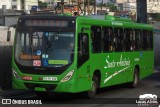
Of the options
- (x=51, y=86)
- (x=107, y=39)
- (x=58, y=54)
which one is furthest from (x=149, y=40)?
(x=51, y=86)

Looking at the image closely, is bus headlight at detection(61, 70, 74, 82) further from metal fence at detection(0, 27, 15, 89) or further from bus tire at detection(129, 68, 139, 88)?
bus tire at detection(129, 68, 139, 88)

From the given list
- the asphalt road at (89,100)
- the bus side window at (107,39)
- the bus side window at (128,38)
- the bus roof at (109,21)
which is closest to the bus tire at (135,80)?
the bus side window at (128,38)

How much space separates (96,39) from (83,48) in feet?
4.42

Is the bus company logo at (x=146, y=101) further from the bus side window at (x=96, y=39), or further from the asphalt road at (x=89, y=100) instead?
the bus side window at (x=96, y=39)

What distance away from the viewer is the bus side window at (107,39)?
637 inches

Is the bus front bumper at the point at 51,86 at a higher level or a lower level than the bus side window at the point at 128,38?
lower

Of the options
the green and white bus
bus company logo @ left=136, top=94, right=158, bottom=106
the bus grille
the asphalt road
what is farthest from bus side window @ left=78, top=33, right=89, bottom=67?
bus company logo @ left=136, top=94, right=158, bottom=106

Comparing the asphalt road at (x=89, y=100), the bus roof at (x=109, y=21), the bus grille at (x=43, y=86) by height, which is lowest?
the asphalt road at (x=89, y=100)

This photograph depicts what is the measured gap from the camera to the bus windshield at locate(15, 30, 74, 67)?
44.4 ft

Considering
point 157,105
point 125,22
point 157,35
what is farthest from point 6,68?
point 157,35

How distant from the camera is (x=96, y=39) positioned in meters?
15.4

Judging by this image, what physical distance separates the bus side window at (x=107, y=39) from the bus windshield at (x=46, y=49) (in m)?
2.69

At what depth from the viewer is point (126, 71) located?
18.8m

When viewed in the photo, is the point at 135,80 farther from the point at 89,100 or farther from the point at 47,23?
the point at 47,23
